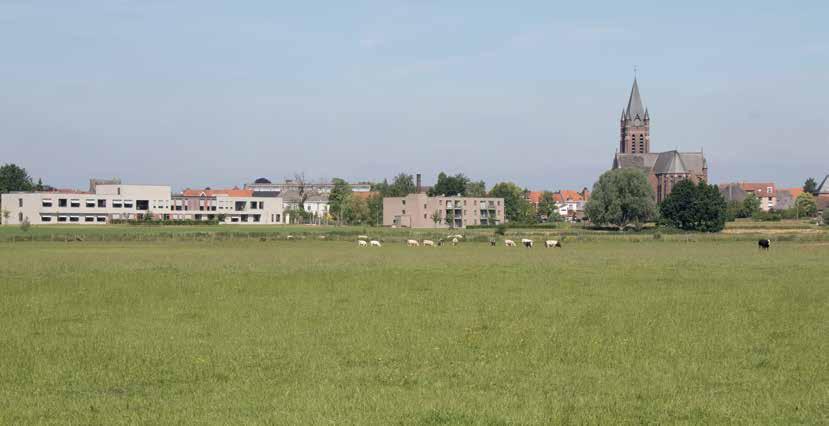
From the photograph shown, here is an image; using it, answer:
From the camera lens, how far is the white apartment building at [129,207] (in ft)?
502

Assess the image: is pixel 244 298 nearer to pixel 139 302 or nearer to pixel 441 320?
pixel 139 302

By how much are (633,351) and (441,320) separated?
6.08 m

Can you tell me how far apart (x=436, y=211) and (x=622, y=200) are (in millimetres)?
47847

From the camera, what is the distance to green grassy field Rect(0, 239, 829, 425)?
1305 cm

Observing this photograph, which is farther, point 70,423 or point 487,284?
point 487,284

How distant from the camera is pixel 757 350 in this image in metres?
18.1

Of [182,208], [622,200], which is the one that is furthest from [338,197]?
[622,200]

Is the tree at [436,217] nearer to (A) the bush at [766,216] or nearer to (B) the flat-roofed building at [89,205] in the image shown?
(B) the flat-roofed building at [89,205]

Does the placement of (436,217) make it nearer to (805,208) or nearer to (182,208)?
(182,208)

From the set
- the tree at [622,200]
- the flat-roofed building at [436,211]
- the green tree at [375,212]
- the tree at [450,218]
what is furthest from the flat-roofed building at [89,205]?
the tree at [622,200]

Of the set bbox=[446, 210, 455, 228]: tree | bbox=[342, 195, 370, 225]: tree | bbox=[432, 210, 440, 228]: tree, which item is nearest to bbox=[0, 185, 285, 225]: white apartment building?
bbox=[342, 195, 370, 225]: tree

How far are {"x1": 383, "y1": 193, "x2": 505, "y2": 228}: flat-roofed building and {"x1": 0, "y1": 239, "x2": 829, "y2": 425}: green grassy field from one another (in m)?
142

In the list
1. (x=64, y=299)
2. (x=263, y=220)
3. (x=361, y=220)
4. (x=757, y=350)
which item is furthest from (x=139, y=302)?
(x=361, y=220)

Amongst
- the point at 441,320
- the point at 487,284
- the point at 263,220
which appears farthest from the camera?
the point at 263,220
